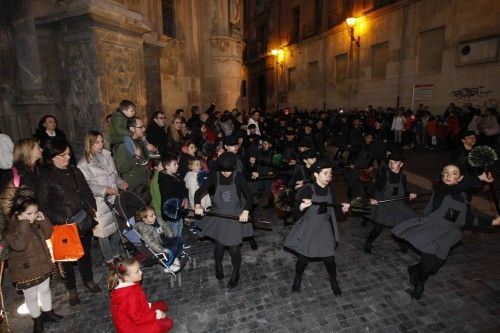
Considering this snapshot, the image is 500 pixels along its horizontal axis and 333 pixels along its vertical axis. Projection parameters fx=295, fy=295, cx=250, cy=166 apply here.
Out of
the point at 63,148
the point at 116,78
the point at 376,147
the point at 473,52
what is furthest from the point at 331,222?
the point at 473,52

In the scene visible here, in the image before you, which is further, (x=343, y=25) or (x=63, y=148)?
(x=343, y=25)

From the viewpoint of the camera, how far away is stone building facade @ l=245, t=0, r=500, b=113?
495 inches

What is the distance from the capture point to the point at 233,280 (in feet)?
13.6

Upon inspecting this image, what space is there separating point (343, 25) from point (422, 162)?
508 inches

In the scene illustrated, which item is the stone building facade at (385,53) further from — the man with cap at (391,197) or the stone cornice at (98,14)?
the stone cornice at (98,14)

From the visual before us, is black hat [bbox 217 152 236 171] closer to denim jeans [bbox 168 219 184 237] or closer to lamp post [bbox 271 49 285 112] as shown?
denim jeans [bbox 168 219 184 237]

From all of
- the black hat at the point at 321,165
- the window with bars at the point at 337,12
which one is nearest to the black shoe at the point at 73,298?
the black hat at the point at 321,165

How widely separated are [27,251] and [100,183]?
133 centimetres

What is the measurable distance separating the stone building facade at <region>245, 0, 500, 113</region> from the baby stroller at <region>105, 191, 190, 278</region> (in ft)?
46.4

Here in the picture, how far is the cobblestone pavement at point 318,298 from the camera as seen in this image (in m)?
3.42

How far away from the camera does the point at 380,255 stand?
16.1ft

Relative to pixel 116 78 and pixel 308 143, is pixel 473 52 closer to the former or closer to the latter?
pixel 308 143

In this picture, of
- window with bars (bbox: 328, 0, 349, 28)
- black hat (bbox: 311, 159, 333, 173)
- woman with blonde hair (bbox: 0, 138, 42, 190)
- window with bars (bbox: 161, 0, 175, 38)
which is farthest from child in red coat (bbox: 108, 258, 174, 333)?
window with bars (bbox: 328, 0, 349, 28)

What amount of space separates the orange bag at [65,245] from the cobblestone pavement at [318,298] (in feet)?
2.56
